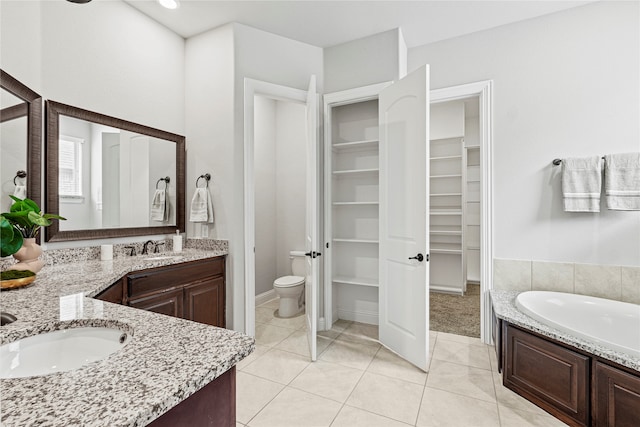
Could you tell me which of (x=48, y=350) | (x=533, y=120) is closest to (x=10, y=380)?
(x=48, y=350)

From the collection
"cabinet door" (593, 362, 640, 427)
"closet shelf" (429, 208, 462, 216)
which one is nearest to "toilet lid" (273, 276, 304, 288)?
"closet shelf" (429, 208, 462, 216)

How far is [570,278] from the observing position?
2.41m

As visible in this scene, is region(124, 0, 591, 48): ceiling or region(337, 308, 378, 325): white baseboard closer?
region(124, 0, 591, 48): ceiling

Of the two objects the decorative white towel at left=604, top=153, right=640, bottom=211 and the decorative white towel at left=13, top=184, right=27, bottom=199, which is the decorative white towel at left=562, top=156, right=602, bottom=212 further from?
the decorative white towel at left=13, top=184, right=27, bottom=199

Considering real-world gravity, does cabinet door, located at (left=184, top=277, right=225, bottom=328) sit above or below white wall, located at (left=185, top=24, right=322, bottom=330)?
below

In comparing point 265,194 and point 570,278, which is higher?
point 265,194

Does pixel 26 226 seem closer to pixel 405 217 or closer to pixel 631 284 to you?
pixel 405 217

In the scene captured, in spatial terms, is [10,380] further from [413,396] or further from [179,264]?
[413,396]

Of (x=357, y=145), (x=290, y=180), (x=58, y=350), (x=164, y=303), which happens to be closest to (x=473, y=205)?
(x=357, y=145)

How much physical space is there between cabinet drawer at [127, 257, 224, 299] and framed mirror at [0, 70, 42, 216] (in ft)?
2.56

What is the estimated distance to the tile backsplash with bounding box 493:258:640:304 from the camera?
2252 mm

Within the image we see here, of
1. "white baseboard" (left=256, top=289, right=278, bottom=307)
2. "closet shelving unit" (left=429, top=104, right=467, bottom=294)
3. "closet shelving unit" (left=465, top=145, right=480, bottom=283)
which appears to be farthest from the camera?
"closet shelving unit" (left=465, top=145, right=480, bottom=283)

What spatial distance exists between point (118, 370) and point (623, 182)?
124 inches

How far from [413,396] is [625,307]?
165 cm
